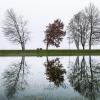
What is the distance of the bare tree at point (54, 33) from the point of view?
248ft

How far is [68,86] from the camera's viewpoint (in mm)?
21312

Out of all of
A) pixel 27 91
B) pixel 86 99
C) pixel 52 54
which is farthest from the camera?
pixel 52 54

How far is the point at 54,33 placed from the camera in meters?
78.8

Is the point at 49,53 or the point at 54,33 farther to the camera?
the point at 54,33

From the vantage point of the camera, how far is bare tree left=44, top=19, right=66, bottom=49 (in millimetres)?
75688

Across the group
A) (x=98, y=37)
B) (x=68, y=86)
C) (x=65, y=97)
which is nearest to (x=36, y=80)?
(x=68, y=86)

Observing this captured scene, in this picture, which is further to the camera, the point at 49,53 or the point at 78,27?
the point at 78,27

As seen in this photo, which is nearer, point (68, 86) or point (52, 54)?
point (68, 86)

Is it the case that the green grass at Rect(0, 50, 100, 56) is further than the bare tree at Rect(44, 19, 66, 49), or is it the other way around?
the bare tree at Rect(44, 19, 66, 49)

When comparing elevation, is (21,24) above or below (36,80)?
above

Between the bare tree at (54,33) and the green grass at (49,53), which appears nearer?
the green grass at (49,53)

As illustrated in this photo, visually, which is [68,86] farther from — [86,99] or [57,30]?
[57,30]

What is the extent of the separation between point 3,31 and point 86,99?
200 ft

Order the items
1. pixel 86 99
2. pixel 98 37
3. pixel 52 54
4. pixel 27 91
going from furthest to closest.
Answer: pixel 98 37 < pixel 52 54 < pixel 27 91 < pixel 86 99
